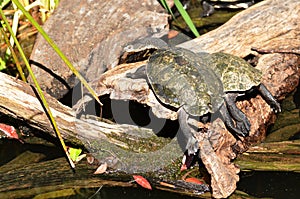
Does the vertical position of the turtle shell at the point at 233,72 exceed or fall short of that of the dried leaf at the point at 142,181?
it exceeds it

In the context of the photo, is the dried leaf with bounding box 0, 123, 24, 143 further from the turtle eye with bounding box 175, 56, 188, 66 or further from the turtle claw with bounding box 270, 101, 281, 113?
the turtle claw with bounding box 270, 101, 281, 113

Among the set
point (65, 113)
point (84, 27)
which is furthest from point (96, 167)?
point (84, 27)

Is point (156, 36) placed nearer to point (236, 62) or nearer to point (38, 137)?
point (236, 62)

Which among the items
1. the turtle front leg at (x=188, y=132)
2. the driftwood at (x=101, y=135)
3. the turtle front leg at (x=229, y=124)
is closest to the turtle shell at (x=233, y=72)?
the turtle front leg at (x=229, y=124)

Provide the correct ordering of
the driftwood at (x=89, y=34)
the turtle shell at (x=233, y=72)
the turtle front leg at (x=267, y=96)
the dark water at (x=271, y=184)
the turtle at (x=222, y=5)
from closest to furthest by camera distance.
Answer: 1. the dark water at (x=271, y=184)
2. the turtle shell at (x=233, y=72)
3. the turtle front leg at (x=267, y=96)
4. the driftwood at (x=89, y=34)
5. the turtle at (x=222, y=5)

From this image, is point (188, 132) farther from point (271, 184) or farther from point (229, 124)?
point (271, 184)

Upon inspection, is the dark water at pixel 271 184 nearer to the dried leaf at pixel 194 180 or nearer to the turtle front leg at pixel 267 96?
the dried leaf at pixel 194 180

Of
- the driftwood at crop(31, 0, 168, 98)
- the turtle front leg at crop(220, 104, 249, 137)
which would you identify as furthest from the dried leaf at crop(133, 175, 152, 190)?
the driftwood at crop(31, 0, 168, 98)
